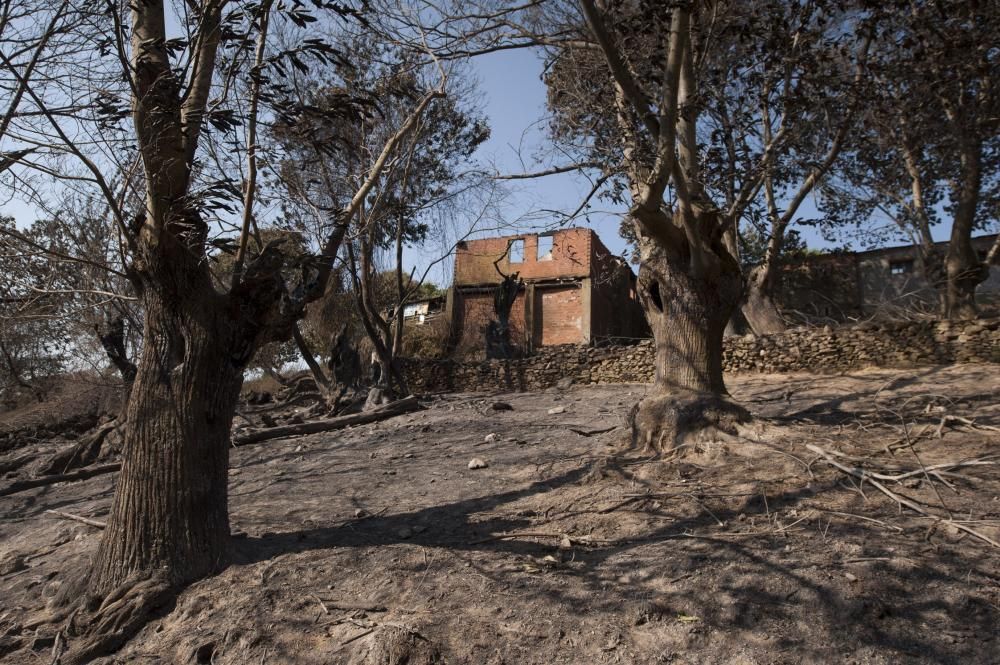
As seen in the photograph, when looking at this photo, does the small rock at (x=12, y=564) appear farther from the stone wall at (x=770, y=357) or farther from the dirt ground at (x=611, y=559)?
the stone wall at (x=770, y=357)

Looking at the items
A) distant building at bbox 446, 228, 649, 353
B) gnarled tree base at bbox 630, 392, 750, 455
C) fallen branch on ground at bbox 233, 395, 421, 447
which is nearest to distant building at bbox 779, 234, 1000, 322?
distant building at bbox 446, 228, 649, 353

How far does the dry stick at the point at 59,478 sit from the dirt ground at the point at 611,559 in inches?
61.2

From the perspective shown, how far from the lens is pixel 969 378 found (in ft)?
32.7

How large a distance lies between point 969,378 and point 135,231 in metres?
11.1

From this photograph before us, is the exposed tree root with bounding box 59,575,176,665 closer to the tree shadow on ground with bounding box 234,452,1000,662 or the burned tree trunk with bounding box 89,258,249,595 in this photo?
the burned tree trunk with bounding box 89,258,249,595

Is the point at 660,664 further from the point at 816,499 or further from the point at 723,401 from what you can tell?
the point at 723,401

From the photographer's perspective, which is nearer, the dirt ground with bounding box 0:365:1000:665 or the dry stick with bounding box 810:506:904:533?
the dirt ground with bounding box 0:365:1000:665

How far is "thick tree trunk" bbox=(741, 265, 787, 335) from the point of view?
47.3 feet

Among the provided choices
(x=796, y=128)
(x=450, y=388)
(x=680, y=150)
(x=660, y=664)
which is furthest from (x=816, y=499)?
(x=450, y=388)

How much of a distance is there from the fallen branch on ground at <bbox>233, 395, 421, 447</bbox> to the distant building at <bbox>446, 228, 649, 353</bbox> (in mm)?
10462

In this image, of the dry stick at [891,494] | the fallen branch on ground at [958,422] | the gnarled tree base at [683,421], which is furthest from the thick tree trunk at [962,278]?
the dry stick at [891,494]

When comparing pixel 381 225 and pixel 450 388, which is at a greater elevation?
pixel 381 225

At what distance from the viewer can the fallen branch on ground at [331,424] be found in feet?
32.2

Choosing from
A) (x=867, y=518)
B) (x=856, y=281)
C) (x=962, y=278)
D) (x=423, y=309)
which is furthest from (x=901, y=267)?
(x=867, y=518)
